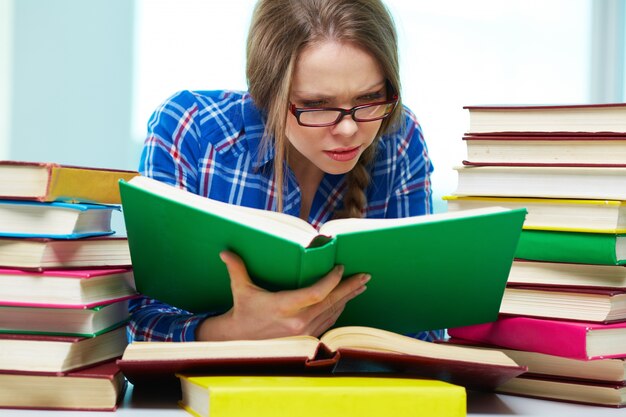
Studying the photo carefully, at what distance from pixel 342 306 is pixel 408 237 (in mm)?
161

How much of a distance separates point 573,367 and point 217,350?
45 cm

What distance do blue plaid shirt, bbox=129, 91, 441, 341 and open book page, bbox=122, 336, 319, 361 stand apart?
1.12ft

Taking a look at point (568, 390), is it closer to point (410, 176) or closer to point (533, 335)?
point (533, 335)

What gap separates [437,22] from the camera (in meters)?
3.60

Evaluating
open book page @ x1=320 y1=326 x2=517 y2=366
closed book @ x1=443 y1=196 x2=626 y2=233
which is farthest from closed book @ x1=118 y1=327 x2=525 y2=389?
closed book @ x1=443 y1=196 x2=626 y2=233

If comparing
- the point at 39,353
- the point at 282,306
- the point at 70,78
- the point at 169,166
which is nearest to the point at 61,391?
the point at 39,353

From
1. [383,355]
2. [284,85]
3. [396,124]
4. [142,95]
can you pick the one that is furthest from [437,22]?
[383,355]

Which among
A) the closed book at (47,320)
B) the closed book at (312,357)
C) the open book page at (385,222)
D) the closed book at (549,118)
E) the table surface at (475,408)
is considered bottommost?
the table surface at (475,408)

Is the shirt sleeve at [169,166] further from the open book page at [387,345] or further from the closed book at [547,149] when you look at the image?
the closed book at [547,149]

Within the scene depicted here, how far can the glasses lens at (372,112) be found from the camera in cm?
132

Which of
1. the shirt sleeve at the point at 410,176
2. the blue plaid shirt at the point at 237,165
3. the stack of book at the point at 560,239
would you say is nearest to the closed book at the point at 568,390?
the stack of book at the point at 560,239

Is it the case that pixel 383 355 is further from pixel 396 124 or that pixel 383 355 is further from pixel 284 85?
pixel 396 124

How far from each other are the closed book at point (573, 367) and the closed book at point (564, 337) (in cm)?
1

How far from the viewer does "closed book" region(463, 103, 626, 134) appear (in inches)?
40.2
